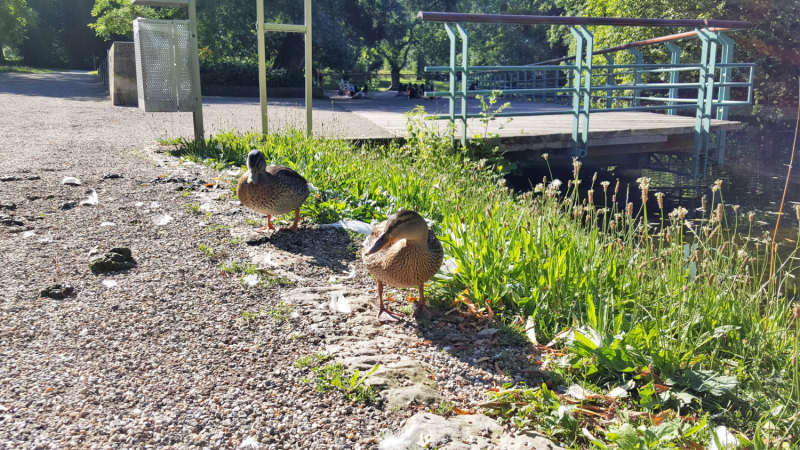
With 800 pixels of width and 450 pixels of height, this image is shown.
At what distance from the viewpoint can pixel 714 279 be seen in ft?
10.4

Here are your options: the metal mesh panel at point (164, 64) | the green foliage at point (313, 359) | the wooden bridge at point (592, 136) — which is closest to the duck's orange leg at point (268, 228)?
the green foliage at point (313, 359)

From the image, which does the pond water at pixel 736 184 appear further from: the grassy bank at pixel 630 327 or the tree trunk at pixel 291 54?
the tree trunk at pixel 291 54

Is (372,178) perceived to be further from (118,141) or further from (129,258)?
(118,141)

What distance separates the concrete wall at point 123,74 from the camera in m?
17.7

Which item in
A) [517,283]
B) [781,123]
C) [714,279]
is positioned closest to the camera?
[714,279]

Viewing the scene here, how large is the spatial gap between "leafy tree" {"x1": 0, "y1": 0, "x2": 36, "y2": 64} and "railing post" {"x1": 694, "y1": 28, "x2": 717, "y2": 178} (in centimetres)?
4020

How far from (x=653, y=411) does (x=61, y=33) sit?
193 ft

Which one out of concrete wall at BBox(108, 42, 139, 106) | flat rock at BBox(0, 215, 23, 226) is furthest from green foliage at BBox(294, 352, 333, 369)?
concrete wall at BBox(108, 42, 139, 106)

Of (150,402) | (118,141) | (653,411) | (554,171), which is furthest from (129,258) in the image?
(554,171)

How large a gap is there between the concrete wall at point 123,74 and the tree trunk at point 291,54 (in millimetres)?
8889

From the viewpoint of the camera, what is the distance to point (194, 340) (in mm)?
3271

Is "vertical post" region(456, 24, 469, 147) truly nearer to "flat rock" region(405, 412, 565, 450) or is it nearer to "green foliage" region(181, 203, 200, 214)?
"green foliage" region(181, 203, 200, 214)

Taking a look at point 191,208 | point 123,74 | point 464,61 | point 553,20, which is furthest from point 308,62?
point 123,74

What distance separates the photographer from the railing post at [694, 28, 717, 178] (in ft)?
32.2
